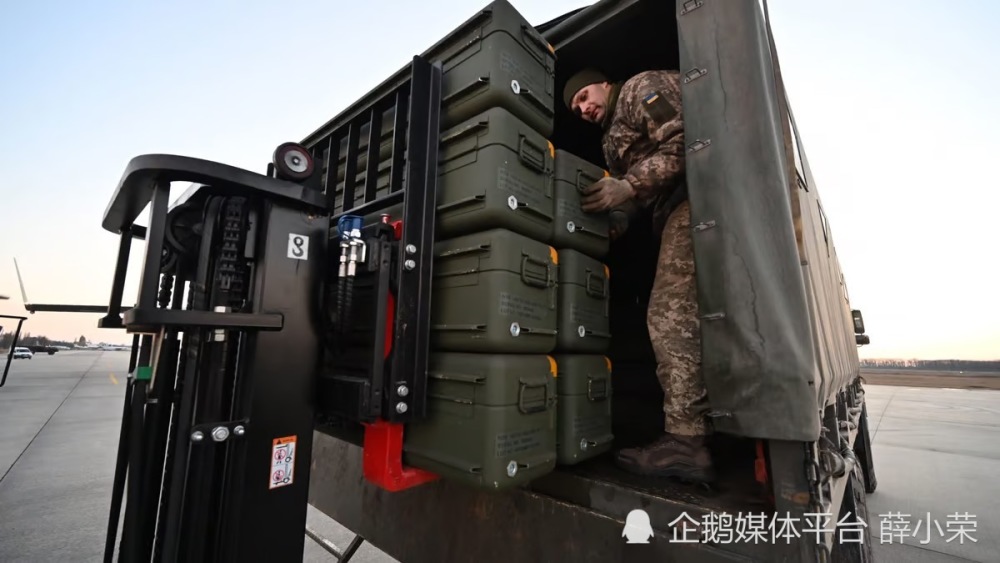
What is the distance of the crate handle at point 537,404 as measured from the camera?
147cm

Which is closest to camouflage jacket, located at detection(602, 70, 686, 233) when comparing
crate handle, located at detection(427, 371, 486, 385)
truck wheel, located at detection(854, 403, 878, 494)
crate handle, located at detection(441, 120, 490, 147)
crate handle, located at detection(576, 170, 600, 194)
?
crate handle, located at detection(576, 170, 600, 194)

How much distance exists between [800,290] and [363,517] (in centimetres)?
201

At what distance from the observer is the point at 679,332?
1735 millimetres

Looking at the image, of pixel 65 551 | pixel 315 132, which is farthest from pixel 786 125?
pixel 65 551

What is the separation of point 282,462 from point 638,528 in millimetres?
1125

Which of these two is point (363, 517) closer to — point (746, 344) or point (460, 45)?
point (746, 344)

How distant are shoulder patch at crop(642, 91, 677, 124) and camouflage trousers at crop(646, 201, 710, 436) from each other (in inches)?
15.6

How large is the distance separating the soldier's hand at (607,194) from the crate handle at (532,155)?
0.28 meters

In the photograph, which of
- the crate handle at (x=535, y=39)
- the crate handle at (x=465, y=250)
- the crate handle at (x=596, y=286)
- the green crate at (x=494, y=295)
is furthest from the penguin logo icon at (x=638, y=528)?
the crate handle at (x=535, y=39)

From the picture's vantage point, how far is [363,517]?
2031 mm

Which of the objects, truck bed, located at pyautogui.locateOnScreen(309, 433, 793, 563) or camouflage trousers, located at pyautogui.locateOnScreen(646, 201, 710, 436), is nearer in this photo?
truck bed, located at pyautogui.locateOnScreen(309, 433, 793, 563)

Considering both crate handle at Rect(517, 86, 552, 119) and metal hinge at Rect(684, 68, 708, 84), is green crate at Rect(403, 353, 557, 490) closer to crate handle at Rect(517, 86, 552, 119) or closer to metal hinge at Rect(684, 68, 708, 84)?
crate handle at Rect(517, 86, 552, 119)

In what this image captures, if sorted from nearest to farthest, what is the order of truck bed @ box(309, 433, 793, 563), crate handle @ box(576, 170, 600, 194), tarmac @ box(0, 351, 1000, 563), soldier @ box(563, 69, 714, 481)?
truck bed @ box(309, 433, 793, 563) < soldier @ box(563, 69, 714, 481) < crate handle @ box(576, 170, 600, 194) < tarmac @ box(0, 351, 1000, 563)

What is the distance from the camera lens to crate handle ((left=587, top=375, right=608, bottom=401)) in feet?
5.99
